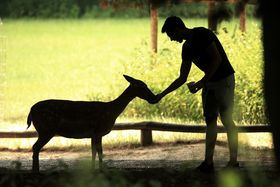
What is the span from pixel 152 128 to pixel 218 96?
3.40 metres

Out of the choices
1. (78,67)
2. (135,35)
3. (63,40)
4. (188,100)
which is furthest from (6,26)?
(188,100)

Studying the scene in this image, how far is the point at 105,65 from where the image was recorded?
2562cm

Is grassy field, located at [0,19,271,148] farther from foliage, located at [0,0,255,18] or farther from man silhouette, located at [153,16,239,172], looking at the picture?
man silhouette, located at [153,16,239,172]

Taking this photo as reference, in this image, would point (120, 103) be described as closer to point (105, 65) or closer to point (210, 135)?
point (210, 135)

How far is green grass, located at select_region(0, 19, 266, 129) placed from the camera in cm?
1383

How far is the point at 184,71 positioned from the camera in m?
8.09

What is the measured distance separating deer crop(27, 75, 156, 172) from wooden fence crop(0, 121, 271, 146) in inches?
113

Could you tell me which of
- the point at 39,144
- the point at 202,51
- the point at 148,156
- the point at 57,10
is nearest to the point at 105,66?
the point at 57,10

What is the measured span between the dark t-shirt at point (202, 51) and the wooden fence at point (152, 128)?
281cm

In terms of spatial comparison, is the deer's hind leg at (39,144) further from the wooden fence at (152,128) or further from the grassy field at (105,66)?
the grassy field at (105,66)

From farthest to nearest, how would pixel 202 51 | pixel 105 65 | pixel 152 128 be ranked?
pixel 105 65 → pixel 152 128 → pixel 202 51

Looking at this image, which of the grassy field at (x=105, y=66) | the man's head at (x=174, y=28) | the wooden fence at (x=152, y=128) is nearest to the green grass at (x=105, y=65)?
the grassy field at (x=105, y=66)

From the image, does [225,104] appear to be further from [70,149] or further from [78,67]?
[78,67]

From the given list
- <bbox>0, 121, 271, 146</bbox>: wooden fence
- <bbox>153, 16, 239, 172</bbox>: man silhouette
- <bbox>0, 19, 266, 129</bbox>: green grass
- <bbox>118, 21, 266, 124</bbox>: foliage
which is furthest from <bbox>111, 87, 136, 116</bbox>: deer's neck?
<bbox>118, 21, 266, 124</bbox>: foliage
